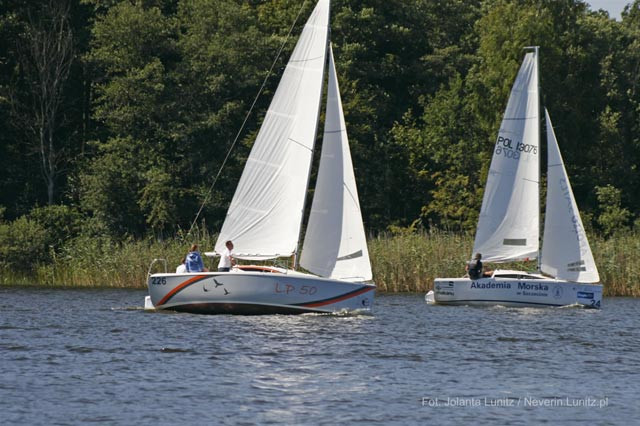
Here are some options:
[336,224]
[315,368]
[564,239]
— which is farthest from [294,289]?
[564,239]

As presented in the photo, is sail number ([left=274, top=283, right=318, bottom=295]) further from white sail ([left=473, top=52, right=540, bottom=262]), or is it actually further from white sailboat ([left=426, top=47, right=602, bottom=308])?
white sail ([left=473, top=52, right=540, bottom=262])

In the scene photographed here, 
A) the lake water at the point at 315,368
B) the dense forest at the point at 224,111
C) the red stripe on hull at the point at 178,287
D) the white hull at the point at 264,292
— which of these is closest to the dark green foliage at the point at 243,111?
the dense forest at the point at 224,111

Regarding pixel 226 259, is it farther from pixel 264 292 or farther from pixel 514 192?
pixel 514 192

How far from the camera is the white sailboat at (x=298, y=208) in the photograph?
32.2 metres

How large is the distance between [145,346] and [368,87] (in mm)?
39779

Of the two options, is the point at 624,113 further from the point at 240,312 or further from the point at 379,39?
the point at 240,312

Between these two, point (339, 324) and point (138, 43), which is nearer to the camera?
point (339, 324)

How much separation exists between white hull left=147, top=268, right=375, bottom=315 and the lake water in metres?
0.38

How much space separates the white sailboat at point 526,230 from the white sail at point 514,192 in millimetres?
31

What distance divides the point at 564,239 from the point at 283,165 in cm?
1128

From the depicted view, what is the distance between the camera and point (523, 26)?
59625mm

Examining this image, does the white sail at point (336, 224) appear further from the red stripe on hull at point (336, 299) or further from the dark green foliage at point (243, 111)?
the dark green foliage at point (243, 111)

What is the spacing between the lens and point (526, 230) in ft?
133

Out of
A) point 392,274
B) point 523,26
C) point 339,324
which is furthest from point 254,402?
point 523,26
